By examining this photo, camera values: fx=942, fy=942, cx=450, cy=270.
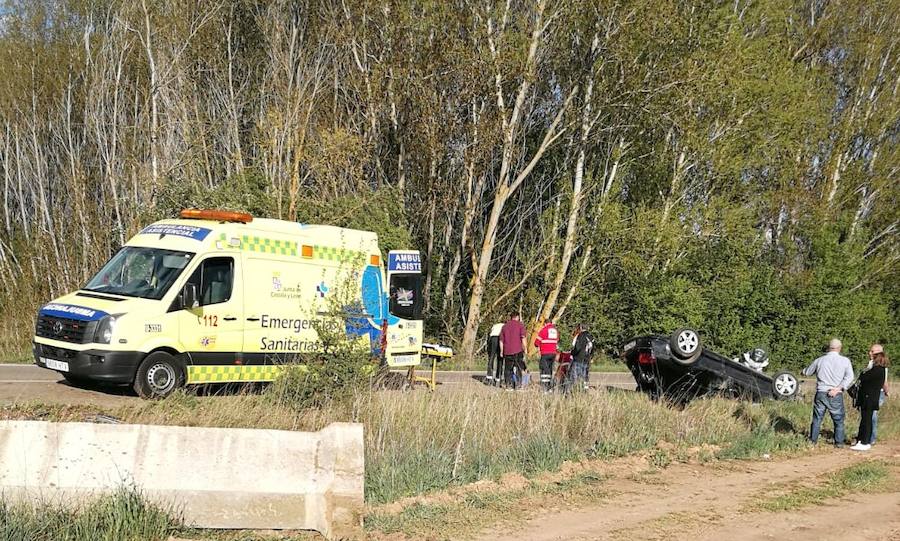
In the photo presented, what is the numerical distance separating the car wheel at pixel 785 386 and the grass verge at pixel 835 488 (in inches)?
194

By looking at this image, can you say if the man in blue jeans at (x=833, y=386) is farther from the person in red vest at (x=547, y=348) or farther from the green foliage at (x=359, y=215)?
the green foliage at (x=359, y=215)

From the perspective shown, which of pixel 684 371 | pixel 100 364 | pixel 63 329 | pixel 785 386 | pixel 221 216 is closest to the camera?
pixel 100 364

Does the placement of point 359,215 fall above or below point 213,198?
below

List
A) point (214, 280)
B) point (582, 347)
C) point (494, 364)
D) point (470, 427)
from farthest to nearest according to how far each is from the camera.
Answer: point (494, 364)
point (582, 347)
point (214, 280)
point (470, 427)

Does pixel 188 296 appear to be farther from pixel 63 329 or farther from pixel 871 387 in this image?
pixel 871 387

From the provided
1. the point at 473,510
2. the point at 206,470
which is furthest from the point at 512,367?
the point at 206,470

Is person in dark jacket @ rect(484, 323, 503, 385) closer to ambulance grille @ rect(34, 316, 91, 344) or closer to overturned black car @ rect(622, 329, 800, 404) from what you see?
overturned black car @ rect(622, 329, 800, 404)

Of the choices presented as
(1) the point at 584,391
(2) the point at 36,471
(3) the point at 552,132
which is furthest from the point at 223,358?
(3) the point at 552,132

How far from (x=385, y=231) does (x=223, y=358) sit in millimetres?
10892

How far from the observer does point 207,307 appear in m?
13.1

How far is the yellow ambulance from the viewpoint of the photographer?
12289mm

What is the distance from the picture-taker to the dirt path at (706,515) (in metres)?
7.88

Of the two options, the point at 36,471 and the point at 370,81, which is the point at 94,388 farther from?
the point at 370,81

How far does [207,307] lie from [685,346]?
726 centimetres
